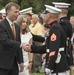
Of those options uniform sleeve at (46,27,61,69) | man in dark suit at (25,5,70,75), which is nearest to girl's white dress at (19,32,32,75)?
man in dark suit at (25,5,70,75)

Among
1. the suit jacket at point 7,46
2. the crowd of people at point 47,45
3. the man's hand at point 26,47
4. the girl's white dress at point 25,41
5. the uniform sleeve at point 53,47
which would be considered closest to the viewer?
the uniform sleeve at point 53,47

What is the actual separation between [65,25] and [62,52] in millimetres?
751

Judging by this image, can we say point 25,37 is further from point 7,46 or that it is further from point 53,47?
point 53,47

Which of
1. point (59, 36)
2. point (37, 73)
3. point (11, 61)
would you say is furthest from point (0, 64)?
point (37, 73)

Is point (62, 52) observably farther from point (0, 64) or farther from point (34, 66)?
point (34, 66)

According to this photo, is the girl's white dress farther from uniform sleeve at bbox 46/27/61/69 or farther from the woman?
uniform sleeve at bbox 46/27/61/69

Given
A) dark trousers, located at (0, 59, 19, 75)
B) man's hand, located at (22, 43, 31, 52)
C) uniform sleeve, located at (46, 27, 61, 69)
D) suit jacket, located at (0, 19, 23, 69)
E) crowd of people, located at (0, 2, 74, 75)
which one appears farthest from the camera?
man's hand, located at (22, 43, 31, 52)

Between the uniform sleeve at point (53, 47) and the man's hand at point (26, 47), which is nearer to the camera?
the uniform sleeve at point (53, 47)

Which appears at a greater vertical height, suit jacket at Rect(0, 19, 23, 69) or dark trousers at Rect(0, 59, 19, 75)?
suit jacket at Rect(0, 19, 23, 69)

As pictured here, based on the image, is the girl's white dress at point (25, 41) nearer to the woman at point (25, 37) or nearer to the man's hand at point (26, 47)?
the woman at point (25, 37)

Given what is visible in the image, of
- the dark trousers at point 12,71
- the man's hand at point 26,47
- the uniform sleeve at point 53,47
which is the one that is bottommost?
the dark trousers at point 12,71

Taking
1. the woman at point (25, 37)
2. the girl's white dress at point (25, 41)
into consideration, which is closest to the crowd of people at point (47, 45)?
the girl's white dress at point (25, 41)

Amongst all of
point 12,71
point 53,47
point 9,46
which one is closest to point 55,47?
point 53,47

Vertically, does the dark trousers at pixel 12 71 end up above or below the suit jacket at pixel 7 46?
below
